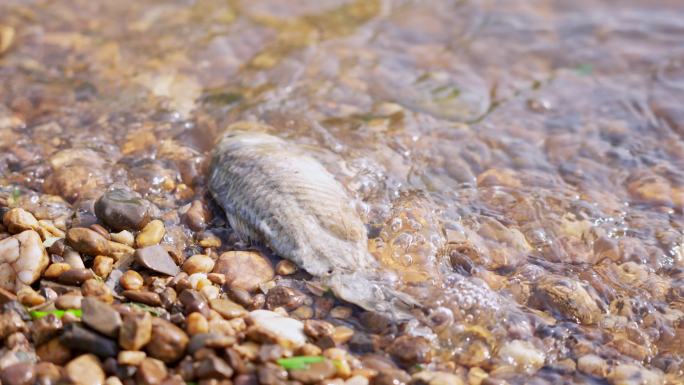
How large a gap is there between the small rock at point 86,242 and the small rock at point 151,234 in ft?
0.82

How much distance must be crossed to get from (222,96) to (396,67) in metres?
1.67

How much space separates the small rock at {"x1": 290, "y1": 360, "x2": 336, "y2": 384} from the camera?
300 centimetres

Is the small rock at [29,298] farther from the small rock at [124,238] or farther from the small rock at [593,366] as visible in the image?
the small rock at [593,366]

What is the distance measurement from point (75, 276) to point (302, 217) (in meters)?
1.22

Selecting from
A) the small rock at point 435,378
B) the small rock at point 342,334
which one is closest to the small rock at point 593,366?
the small rock at point 435,378

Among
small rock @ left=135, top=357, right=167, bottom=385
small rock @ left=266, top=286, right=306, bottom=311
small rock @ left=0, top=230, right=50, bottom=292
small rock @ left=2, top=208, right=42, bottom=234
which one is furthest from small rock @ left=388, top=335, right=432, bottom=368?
small rock @ left=2, top=208, right=42, bottom=234

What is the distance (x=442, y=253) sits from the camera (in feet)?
13.4

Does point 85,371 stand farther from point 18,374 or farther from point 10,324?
point 10,324

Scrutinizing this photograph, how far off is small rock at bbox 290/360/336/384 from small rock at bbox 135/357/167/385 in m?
0.56

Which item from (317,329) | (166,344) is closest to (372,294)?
(317,329)

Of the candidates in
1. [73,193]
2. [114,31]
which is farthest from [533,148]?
[114,31]

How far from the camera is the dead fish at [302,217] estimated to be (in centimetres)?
366

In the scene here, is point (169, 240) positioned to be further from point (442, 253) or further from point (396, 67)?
point (396, 67)

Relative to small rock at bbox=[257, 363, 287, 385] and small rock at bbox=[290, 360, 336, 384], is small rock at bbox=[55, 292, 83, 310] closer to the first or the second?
small rock at bbox=[257, 363, 287, 385]
